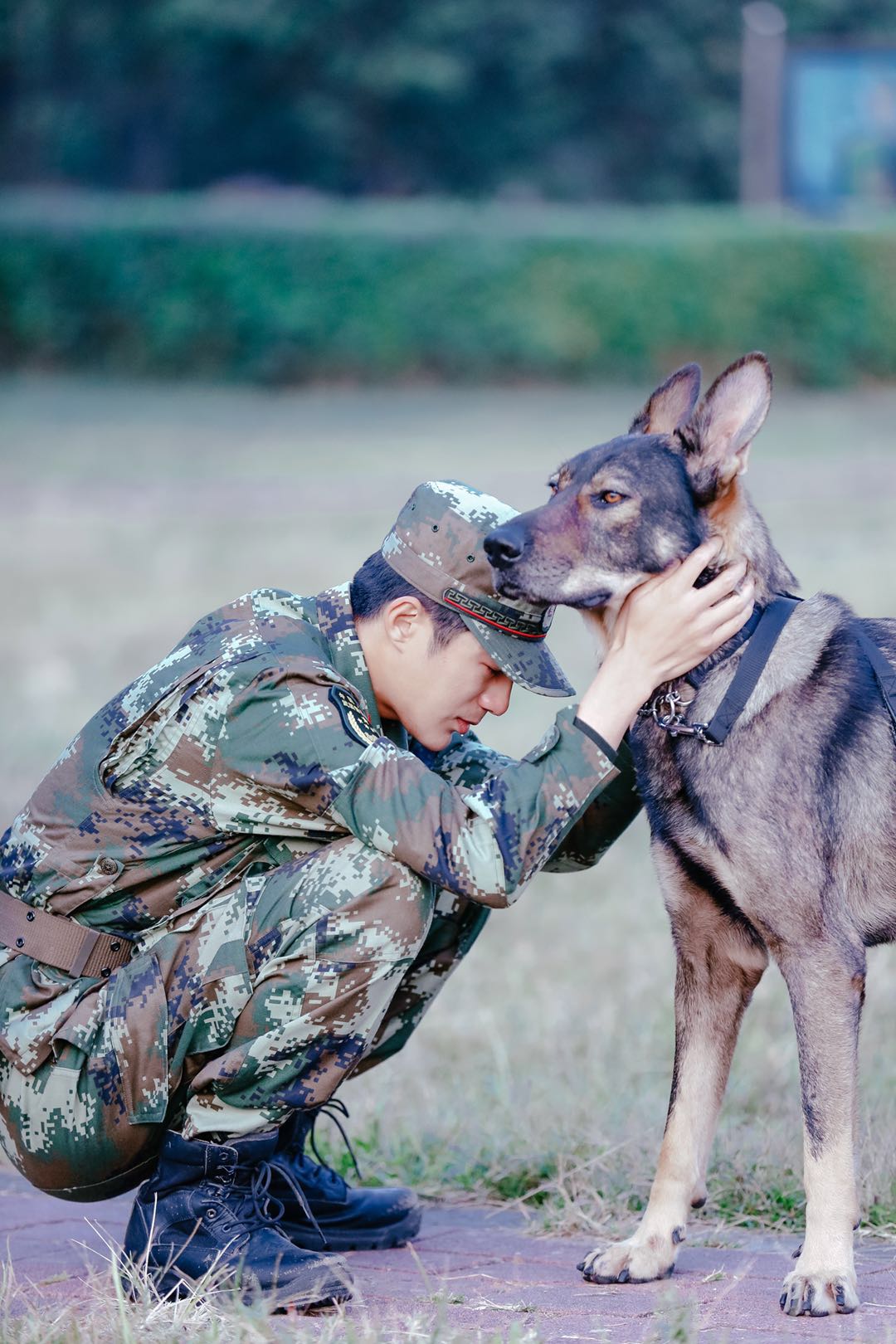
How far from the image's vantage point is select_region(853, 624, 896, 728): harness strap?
3227 mm

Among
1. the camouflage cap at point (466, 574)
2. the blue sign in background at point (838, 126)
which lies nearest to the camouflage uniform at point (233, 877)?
the camouflage cap at point (466, 574)

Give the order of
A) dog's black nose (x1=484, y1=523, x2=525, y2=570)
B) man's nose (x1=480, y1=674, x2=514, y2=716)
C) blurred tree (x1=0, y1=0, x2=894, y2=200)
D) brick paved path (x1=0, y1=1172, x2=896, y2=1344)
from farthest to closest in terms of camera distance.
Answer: blurred tree (x1=0, y1=0, x2=894, y2=200) → man's nose (x1=480, y1=674, x2=514, y2=716) → dog's black nose (x1=484, y1=523, x2=525, y2=570) → brick paved path (x1=0, y1=1172, x2=896, y2=1344)

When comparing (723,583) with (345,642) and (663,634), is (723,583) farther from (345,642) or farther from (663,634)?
(345,642)

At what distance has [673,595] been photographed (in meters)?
3.16

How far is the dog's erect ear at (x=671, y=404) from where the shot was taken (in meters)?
3.52

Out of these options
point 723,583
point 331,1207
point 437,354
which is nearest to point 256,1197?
point 331,1207

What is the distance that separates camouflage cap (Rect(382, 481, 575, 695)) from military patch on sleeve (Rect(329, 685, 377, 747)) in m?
0.28

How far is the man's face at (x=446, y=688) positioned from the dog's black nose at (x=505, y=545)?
6.9 inches

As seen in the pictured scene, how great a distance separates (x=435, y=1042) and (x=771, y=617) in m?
2.18

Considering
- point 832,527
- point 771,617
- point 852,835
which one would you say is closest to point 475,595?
point 771,617

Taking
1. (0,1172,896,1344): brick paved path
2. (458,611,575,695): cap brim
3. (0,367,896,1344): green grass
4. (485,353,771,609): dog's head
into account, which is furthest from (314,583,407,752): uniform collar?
(0,367,896,1344): green grass

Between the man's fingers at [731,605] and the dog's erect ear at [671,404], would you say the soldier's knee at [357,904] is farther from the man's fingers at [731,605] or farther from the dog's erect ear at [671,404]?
the dog's erect ear at [671,404]

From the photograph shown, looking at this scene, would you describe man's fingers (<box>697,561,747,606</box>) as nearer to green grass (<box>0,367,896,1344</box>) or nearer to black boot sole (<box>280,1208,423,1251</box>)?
green grass (<box>0,367,896,1344</box>)

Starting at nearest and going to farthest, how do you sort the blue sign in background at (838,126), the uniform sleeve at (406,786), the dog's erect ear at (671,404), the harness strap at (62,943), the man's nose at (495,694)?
the uniform sleeve at (406,786) → the harness strap at (62,943) → the man's nose at (495,694) → the dog's erect ear at (671,404) → the blue sign in background at (838,126)
